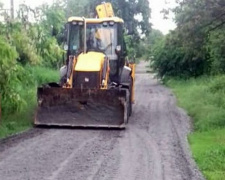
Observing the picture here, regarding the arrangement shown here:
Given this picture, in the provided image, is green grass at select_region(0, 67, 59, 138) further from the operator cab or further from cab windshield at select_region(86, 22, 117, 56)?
cab windshield at select_region(86, 22, 117, 56)

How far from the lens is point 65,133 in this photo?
15.2 metres

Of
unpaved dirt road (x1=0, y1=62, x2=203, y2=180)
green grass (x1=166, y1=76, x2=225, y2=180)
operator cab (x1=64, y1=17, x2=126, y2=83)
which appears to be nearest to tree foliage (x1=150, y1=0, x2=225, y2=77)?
green grass (x1=166, y1=76, x2=225, y2=180)

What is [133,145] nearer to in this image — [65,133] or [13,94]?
[65,133]

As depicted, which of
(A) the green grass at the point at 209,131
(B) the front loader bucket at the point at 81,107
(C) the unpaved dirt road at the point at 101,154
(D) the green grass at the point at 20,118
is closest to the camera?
(C) the unpaved dirt road at the point at 101,154

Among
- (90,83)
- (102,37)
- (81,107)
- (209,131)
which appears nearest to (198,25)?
(102,37)

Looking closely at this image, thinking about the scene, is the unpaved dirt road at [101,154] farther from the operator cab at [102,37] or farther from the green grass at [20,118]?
the operator cab at [102,37]

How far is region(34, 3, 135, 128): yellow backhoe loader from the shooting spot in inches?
653

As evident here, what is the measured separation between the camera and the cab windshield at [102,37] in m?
18.9

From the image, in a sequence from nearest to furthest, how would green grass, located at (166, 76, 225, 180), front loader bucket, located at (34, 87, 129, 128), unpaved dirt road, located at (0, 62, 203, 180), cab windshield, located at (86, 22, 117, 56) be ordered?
1. unpaved dirt road, located at (0, 62, 203, 180)
2. green grass, located at (166, 76, 225, 180)
3. front loader bucket, located at (34, 87, 129, 128)
4. cab windshield, located at (86, 22, 117, 56)

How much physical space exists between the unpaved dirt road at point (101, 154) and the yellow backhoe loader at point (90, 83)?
695mm

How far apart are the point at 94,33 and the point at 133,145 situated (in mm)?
6477

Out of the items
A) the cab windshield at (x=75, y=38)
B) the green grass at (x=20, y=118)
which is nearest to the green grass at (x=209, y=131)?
the cab windshield at (x=75, y=38)

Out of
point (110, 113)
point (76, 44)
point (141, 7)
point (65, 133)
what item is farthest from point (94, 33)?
point (141, 7)

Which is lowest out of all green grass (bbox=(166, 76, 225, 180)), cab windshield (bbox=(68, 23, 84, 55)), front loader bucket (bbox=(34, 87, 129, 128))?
green grass (bbox=(166, 76, 225, 180))
